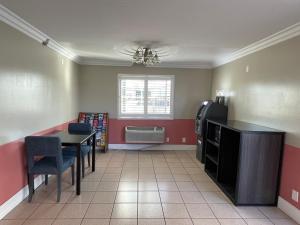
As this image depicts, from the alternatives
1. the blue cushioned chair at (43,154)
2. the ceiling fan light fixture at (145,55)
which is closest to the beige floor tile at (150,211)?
the blue cushioned chair at (43,154)

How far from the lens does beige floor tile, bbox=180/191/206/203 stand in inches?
123

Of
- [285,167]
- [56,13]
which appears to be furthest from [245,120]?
[56,13]

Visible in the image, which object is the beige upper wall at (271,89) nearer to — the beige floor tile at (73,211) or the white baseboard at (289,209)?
the white baseboard at (289,209)

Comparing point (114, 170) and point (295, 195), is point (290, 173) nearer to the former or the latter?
point (295, 195)

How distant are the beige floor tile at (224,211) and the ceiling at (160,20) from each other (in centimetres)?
230

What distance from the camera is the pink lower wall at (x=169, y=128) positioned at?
5953 millimetres

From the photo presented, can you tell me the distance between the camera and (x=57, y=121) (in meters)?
4.23

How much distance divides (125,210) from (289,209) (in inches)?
79.4

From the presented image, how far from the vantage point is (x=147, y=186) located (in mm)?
3596

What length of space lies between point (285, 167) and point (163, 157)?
2906mm

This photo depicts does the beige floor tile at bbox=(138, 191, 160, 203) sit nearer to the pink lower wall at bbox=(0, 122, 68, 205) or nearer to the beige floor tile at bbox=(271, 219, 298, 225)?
the beige floor tile at bbox=(271, 219, 298, 225)

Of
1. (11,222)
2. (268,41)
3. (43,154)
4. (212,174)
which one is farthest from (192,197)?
(268,41)

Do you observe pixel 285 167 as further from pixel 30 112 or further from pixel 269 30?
pixel 30 112

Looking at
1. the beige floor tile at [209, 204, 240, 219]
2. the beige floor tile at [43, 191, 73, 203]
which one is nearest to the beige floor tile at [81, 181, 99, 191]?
the beige floor tile at [43, 191, 73, 203]
